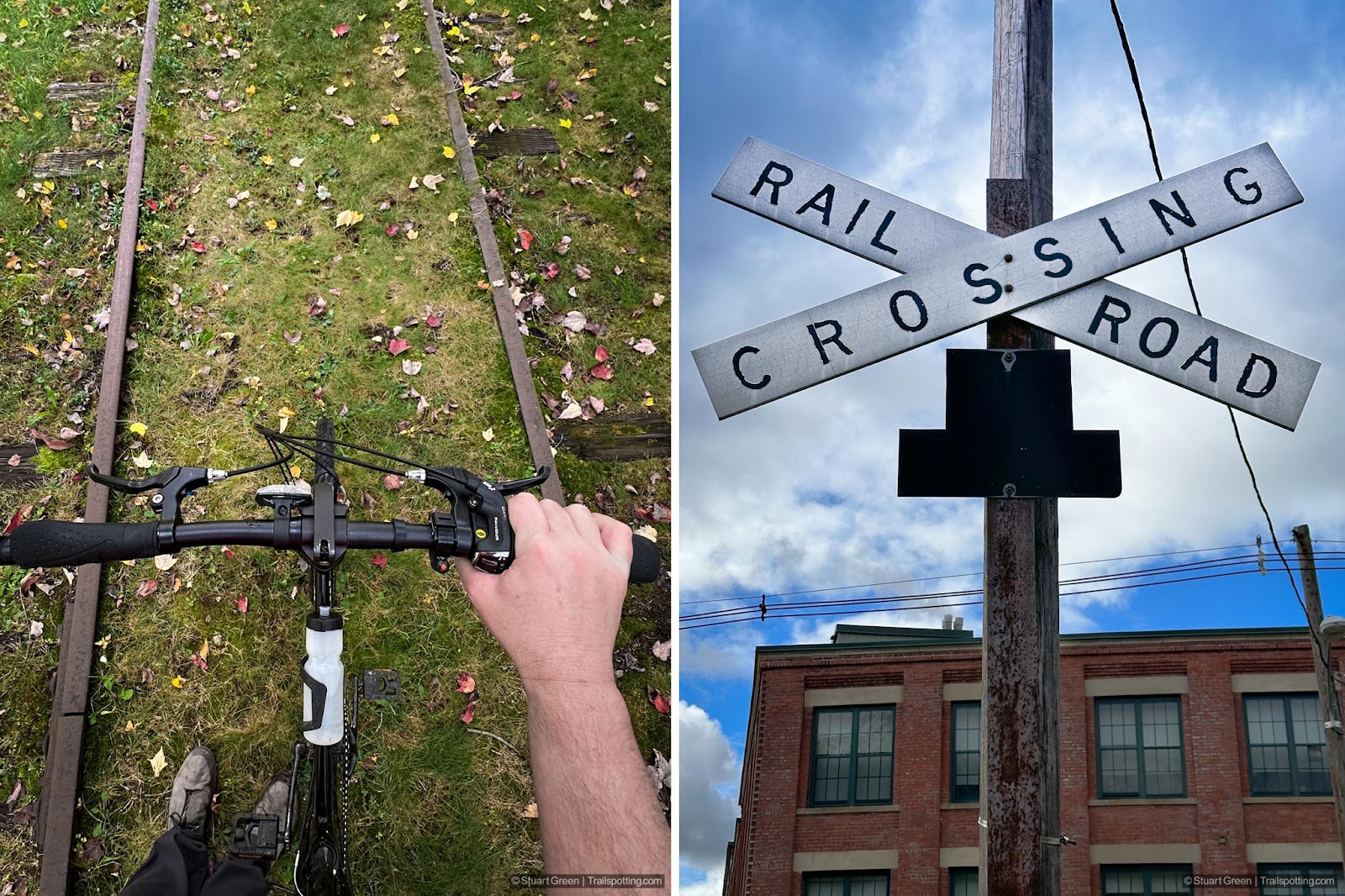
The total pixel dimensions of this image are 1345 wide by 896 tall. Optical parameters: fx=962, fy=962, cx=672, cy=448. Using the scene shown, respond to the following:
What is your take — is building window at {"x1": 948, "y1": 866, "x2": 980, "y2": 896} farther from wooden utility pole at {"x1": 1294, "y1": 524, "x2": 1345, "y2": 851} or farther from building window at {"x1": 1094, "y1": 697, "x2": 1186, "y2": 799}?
wooden utility pole at {"x1": 1294, "y1": 524, "x2": 1345, "y2": 851}

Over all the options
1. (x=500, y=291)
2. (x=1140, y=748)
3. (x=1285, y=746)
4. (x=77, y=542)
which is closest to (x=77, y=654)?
(x=77, y=542)

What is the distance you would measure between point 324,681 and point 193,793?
2145mm

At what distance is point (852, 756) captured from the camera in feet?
80.4

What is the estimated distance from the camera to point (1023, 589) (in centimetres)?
312

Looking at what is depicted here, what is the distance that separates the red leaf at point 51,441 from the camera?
5484 mm

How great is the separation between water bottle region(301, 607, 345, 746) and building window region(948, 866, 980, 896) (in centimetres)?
2368

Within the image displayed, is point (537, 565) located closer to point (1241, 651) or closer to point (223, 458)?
point (223, 458)

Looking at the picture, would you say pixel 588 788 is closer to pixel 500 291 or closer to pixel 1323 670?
pixel 500 291

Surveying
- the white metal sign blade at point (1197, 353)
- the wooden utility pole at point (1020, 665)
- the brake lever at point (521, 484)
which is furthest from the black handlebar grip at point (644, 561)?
the white metal sign blade at point (1197, 353)

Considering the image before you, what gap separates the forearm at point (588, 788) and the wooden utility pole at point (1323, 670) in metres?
13.4

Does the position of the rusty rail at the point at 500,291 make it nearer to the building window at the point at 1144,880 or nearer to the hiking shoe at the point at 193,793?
the hiking shoe at the point at 193,793

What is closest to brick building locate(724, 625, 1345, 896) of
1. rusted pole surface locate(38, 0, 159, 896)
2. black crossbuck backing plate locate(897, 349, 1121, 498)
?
rusted pole surface locate(38, 0, 159, 896)

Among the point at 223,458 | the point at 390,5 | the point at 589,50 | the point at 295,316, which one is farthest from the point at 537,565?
the point at 390,5

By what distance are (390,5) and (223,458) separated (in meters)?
4.90
